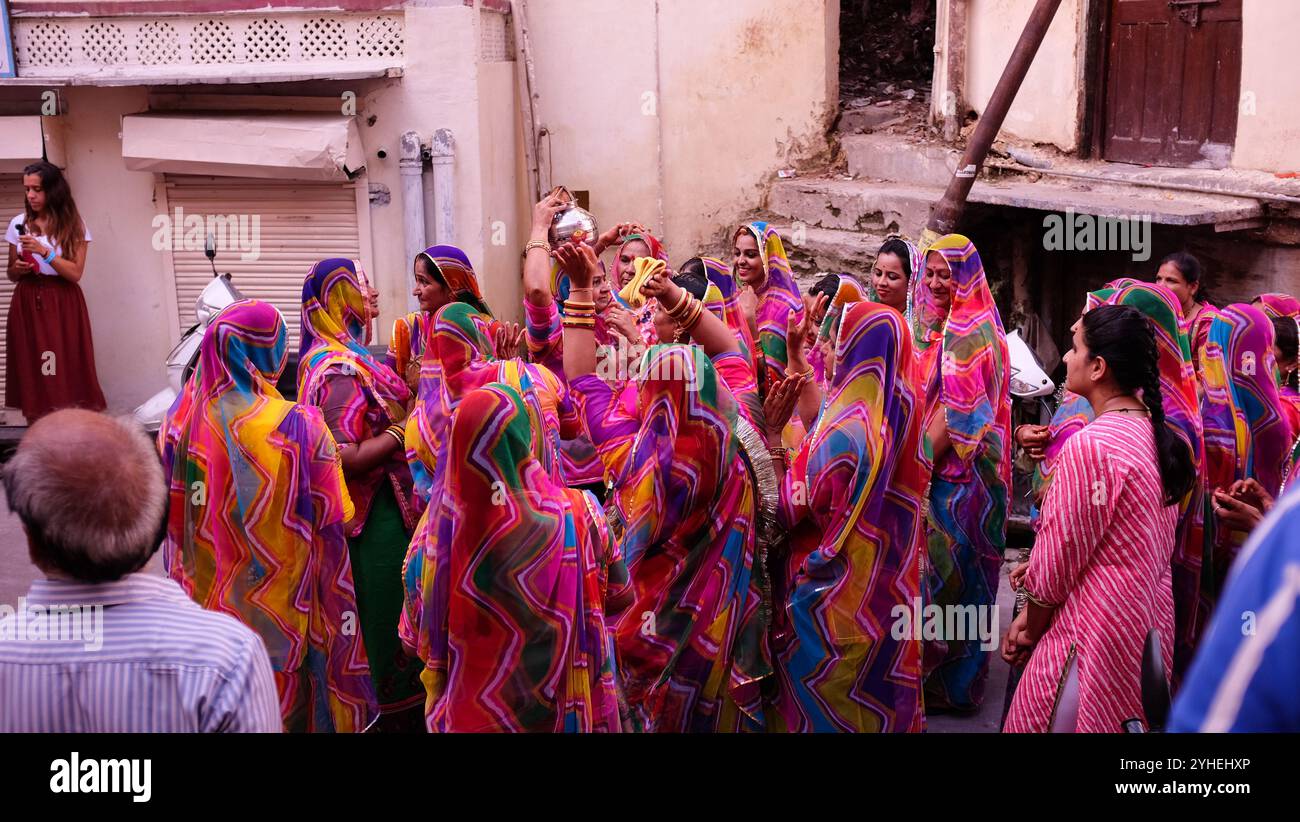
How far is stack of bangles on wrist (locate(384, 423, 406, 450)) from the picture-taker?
444 centimetres

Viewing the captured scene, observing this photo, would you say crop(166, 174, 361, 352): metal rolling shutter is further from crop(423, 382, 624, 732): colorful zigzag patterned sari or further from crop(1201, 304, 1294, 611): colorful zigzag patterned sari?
crop(423, 382, 624, 732): colorful zigzag patterned sari

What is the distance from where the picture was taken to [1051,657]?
330 cm

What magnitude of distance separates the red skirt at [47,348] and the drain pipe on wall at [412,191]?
230cm

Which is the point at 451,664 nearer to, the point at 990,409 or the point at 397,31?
the point at 990,409

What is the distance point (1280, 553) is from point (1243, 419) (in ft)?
11.3

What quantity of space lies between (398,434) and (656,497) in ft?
4.02

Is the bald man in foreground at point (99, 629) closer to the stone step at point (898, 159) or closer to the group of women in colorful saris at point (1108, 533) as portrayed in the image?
the group of women in colorful saris at point (1108, 533)

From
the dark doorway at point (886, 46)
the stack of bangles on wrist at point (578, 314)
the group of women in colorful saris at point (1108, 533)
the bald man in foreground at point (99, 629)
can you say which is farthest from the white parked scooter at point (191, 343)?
the bald man in foreground at point (99, 629)

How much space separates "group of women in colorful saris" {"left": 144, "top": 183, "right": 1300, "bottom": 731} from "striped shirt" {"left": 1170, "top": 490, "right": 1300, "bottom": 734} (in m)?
1.81

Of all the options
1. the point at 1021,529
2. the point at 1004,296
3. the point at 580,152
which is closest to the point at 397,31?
the point at 580,152

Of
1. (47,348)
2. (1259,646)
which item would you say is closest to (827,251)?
(47,348)

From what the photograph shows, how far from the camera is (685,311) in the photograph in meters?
4.36

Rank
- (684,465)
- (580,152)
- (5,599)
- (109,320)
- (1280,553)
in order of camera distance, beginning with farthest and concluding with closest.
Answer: (580,152) → (109,320) → (5,599) → (684,465) → (1280,553)

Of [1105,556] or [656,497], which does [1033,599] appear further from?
[656,497]
